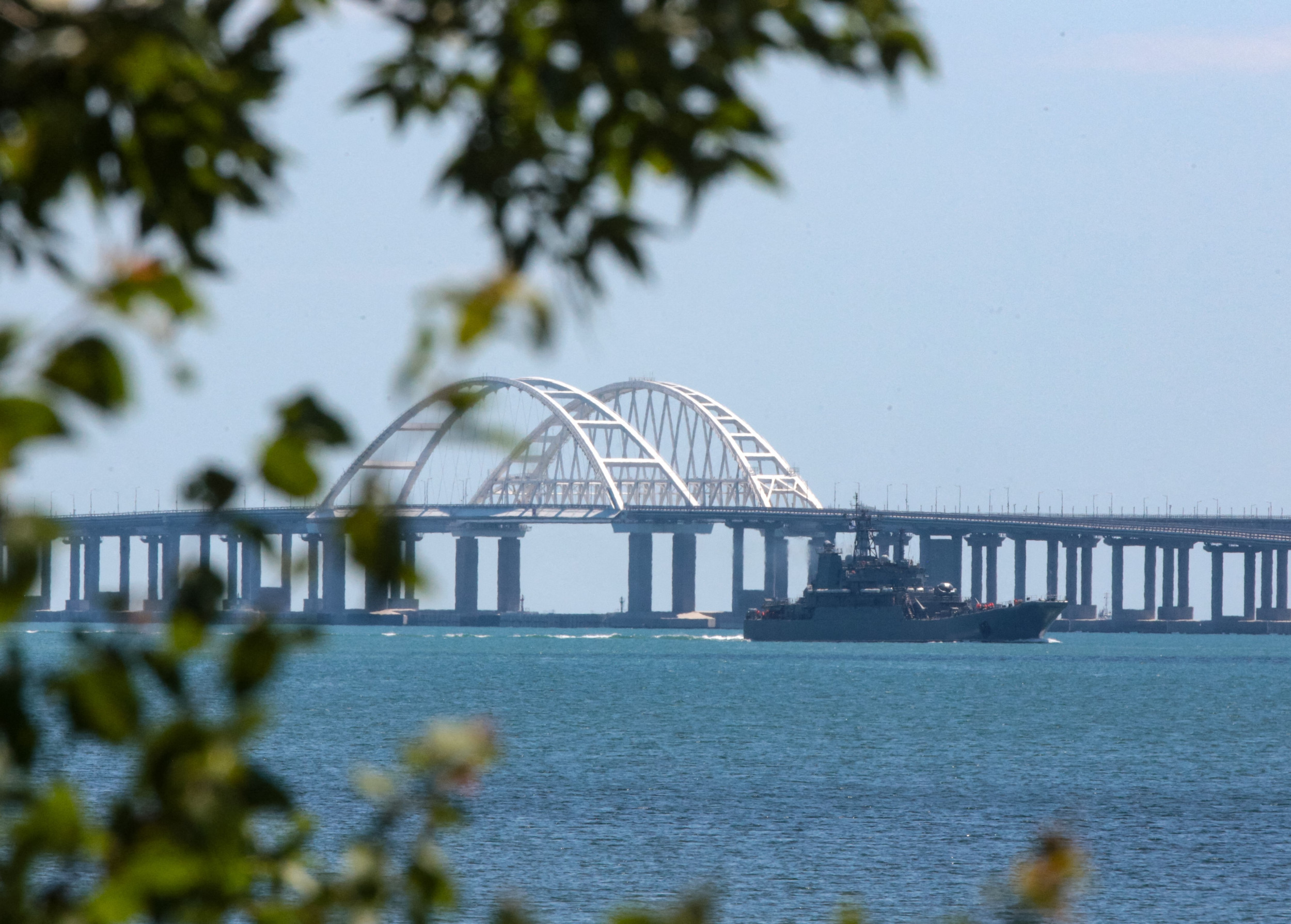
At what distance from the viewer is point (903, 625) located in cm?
14000

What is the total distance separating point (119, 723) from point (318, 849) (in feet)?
97.8

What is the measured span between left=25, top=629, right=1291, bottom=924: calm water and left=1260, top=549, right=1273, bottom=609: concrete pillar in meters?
62.9

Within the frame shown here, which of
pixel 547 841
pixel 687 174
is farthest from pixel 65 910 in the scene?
pixel 547 841

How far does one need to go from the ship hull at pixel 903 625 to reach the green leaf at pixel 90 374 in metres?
136

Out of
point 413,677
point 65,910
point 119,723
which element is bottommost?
point 413,677

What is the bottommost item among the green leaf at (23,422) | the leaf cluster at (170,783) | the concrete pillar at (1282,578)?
the concrete pillar at (1282,578)

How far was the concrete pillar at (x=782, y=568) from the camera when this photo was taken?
167500mm

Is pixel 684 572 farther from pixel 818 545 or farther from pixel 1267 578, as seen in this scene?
pixel 1267 578

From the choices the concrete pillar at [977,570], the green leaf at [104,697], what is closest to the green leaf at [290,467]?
the green leaf at [104,697]

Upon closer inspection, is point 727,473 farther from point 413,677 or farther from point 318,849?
point 318,849

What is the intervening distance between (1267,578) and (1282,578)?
188 cm

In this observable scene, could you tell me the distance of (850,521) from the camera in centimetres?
15112

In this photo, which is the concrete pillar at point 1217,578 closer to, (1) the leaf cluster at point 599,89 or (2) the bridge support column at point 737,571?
(2) the bridge support column at point 737,571

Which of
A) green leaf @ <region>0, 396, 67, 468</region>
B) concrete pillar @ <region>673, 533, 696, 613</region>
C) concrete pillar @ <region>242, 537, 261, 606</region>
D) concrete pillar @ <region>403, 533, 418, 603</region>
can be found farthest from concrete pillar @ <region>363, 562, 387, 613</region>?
concrete pillar @ <region>673, 533, 696, 613</region>
